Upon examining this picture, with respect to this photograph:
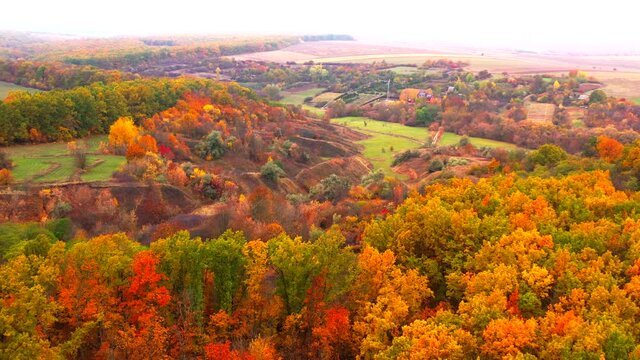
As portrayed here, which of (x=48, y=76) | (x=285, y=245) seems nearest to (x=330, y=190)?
(x=285, y=245)

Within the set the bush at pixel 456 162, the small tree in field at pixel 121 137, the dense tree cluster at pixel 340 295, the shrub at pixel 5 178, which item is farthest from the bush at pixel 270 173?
the dense tree cluster at pixel 340 295

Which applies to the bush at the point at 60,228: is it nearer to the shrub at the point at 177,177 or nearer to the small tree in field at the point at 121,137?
the shrub at the point at 177,177

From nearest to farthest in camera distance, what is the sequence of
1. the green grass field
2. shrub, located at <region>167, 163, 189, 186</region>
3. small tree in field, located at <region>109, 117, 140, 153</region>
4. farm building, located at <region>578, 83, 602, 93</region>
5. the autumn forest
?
the autumn forest, shrub, located at <region>167, 163, 189, 186</region>, small tree in field, located at <region>109, 117, 140, 153</region>, farm building, located at <region>578, 83, 602, 93</region>, the green grass field

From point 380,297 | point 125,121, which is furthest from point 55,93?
point 380,297

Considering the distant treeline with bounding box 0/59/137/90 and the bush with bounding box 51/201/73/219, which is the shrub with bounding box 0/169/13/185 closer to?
the bush with bounding box 51/201/73/219

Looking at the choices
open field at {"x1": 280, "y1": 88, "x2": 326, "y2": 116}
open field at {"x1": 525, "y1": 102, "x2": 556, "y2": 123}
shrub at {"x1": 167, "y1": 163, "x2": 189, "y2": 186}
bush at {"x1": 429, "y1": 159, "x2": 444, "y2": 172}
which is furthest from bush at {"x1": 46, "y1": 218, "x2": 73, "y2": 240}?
open field at {"x1": 525, "y1": 102, "x2": 556, "y2": 123}

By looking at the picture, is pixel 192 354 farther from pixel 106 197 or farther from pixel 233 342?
pixel 106 197

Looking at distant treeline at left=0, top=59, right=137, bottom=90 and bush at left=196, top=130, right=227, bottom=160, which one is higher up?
distant treeline at left=0, top=59, right=137, bottom=90
